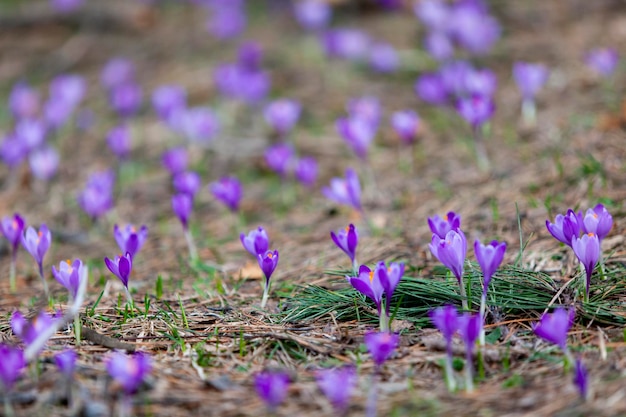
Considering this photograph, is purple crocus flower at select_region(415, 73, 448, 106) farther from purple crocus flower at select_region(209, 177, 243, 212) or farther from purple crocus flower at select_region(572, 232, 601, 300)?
purple crocus flower at select_region(572, 232, 601, 300)

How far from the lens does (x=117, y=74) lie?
569cm

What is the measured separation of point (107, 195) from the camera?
139 inches

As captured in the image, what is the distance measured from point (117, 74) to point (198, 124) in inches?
60.6

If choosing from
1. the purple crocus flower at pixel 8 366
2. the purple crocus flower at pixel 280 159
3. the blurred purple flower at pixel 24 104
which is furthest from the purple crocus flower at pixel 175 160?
the purple crocus flower at pixel 8 366

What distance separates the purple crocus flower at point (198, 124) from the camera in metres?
4.48

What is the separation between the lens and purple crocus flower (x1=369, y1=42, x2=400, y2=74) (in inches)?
209

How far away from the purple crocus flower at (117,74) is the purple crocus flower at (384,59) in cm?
188

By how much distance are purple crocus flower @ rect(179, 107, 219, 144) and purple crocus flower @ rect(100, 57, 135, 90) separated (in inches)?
51.9

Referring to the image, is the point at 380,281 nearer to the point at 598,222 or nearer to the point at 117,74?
the point at 598,222

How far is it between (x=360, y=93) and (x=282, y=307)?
120 inches

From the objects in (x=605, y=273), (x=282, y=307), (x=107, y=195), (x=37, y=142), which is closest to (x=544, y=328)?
(x=605, y=273)

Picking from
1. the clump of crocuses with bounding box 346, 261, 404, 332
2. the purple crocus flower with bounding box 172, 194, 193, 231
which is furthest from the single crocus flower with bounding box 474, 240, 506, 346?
the purple crocus flower with bounding box 172, 194, 193, 231

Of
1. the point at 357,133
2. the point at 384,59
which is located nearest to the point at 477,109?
the point at 357,133

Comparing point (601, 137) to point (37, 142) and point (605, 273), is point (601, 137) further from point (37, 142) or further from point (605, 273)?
point (37, 142)
